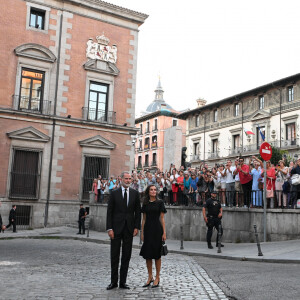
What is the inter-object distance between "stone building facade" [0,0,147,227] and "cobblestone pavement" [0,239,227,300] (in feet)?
39.3

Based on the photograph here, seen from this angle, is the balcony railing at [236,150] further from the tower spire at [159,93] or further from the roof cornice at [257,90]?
the tower spire at [159,93]

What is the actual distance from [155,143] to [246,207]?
2365 inches

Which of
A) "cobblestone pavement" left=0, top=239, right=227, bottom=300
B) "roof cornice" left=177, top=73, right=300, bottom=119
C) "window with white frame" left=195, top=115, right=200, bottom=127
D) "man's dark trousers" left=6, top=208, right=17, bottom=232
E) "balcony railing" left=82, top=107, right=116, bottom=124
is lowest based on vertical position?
"cobblestone pavement" left=0, top=239, right=227, bottom=300

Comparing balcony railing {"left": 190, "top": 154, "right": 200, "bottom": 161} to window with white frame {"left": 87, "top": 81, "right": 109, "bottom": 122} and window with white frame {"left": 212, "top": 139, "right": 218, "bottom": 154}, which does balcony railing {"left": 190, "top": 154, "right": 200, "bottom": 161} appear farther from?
window with white frame {"left": 87, "top": 81, "right": 109, "bottom": 122}

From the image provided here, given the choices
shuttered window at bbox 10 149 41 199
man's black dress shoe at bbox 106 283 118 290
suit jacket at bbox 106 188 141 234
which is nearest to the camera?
man's black dress shoe at bbox 106 283 118 290

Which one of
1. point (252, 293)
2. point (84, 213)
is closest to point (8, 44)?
point (84, 213)

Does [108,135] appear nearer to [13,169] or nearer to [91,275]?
[13,169]

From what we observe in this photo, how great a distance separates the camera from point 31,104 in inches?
942

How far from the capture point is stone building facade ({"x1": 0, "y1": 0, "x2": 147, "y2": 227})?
912 inches

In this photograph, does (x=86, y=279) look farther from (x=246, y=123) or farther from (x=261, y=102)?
(x=246, y=123)

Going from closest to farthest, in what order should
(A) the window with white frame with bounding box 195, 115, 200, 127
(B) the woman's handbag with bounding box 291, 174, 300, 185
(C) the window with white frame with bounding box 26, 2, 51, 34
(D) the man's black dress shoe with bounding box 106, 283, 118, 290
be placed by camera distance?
(D) the man's black dress shoe with bounding box 106, 283, 118, 290, (B) the woman's handbag with bounding box 291, 174, 300, 185, (C) the window with white frame with bounding box 26, 2, 51, 34, (A) the window with white frame with bounding box 195, 115, 200, 127

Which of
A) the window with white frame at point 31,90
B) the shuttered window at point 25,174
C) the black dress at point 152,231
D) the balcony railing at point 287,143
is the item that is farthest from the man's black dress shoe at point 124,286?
the balcony railing at point 287,143

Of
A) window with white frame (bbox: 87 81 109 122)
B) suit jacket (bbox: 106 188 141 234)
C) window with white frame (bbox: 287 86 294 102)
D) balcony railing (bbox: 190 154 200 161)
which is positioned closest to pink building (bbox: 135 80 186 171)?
balcony railing (bbox: 190 154 200 161)

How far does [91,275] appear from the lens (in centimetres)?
834
